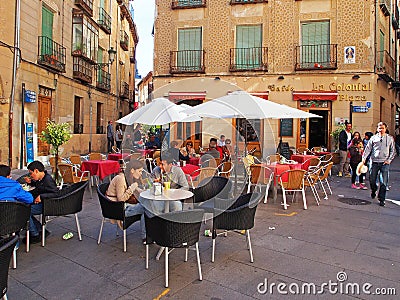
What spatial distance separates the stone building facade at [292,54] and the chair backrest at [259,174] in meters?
5.57

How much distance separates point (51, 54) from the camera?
14.2 meters

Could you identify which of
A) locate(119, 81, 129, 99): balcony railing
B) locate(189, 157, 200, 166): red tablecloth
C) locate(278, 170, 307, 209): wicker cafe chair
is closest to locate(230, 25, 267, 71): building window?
locate(189, 157, 200, 166): red tablecloth

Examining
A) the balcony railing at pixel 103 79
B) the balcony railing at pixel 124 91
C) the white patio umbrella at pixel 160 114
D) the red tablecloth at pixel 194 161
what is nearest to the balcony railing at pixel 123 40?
the balcony railing at pixel 124 91

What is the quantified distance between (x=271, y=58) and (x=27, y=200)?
12783mm

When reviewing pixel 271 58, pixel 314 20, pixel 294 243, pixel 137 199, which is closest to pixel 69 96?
pixel 271 58

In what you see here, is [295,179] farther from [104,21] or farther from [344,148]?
[104,21]

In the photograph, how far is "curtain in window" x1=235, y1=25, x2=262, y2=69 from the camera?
14930 mm

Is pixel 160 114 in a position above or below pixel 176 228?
above

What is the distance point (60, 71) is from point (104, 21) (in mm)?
6736

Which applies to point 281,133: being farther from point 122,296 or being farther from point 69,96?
point 122,296

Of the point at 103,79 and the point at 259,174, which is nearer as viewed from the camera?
the point at 259,174

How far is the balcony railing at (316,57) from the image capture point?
46.0 feet

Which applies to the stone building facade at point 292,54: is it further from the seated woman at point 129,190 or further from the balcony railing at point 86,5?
the seated woman at point 129,190

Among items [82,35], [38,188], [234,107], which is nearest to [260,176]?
[234,107]
